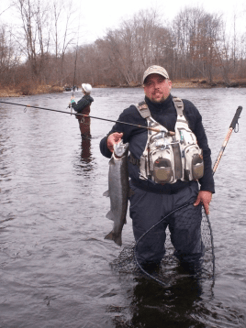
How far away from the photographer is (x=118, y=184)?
3.44 meters

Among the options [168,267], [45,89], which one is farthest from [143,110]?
[45,89]

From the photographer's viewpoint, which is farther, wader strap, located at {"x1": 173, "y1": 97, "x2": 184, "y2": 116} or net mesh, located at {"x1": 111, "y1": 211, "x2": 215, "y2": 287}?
net mesh, located at {"x1": 111, "y1": 211, "x2": 215, "y2": 287}

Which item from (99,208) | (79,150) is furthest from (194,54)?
(99,208)

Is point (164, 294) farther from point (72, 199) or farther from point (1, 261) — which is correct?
point (72, 199)

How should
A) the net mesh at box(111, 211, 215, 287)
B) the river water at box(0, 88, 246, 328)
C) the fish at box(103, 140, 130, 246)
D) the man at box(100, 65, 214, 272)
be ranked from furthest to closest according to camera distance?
1. the net mesh at box(111, 211, 215, 287)
2. the river water at box(0, 88, 246, 328)
3. the man at box(100, 65, 214, 272)
4. the fish at box(103, 140, 130, 246)

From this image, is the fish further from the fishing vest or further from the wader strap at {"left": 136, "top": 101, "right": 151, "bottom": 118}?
the wader strap at {"left": 136, "top": 101, "right": 151, "bottom": 118}

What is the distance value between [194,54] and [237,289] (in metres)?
73.3

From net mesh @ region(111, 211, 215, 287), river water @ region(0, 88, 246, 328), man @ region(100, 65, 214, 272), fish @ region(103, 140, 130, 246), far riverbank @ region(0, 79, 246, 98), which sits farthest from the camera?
far riverbank @ region(0, 79, 246, 98)

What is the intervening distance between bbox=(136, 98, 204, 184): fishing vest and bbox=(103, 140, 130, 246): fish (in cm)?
20

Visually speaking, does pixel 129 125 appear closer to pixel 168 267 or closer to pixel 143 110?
pixel 143 110

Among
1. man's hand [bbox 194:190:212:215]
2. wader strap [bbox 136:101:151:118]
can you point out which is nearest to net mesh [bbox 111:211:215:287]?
man's hand [bbox 194:190:212:215]

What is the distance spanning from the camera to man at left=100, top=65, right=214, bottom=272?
132 inches

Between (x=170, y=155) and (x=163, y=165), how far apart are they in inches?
4.7

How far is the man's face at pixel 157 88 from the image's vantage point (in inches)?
135
